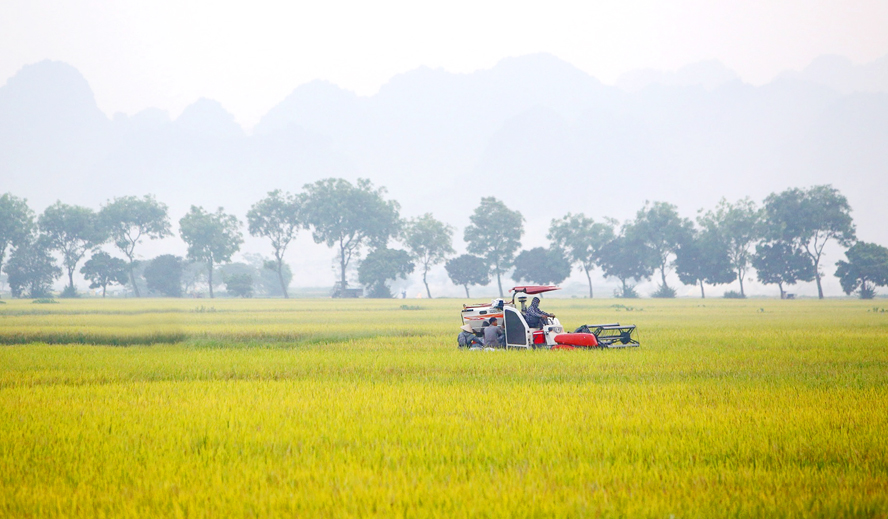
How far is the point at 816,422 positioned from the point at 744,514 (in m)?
4.67

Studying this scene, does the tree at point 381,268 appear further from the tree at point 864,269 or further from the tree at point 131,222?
the tree at point 864,269

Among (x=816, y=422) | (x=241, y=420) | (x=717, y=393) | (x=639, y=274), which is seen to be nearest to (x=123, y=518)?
(x=241, y=420)

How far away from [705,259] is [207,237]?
Answer: 3280 inches

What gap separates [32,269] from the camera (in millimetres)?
110188

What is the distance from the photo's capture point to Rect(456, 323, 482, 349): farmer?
2297 centimetres

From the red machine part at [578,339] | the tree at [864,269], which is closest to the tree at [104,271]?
the red machine part at [578,339]

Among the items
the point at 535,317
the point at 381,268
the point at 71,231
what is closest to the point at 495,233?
the point at 381,268

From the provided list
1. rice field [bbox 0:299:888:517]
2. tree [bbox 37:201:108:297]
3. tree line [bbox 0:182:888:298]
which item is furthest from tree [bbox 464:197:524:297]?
rice field [bbox 0:299:888:517]

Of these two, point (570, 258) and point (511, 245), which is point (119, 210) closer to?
point (511, 245)

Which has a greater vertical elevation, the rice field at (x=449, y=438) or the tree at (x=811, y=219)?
the tree at (x=811, y=219)

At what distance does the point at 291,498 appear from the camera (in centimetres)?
678

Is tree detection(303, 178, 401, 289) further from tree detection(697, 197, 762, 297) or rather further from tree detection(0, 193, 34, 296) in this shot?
tree detection(697, 197, 762, 297)

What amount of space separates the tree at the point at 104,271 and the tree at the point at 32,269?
6284mm

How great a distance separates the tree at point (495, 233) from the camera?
133250mm
